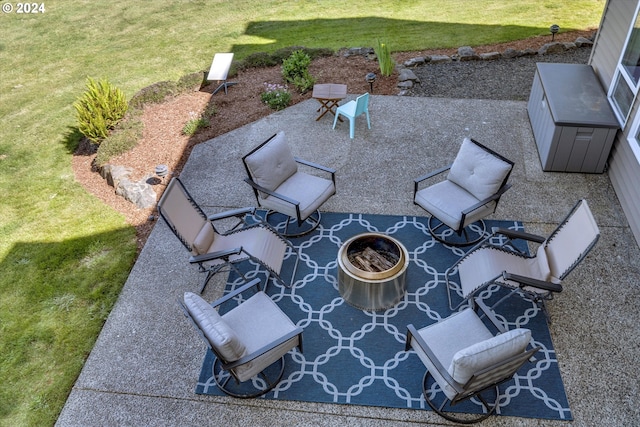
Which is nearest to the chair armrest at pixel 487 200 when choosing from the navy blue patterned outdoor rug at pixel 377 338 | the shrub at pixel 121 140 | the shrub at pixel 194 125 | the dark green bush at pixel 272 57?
the navy blue patterned outdoor rug at pixel 377 338

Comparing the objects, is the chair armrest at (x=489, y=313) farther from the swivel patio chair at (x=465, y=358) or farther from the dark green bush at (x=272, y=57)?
the dark green bush at (x=272, y=57)

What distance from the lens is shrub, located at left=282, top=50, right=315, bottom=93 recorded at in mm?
9711

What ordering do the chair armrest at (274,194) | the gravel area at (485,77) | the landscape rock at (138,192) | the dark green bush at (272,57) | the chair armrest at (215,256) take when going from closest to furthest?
the chair armrest at (215,256) < the chair armrest at (274,194) < the landscape rock at (138,192) < the gravel area at (485,77) < the dark green bush at (272,57)

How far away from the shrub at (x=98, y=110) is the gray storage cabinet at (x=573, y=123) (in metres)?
7.51

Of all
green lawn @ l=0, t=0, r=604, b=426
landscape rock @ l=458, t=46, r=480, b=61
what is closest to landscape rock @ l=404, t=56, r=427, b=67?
landscape rock @ l=458, t=46, r=480, b=61

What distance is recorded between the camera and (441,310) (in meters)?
5.33

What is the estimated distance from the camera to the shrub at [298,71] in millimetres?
9711

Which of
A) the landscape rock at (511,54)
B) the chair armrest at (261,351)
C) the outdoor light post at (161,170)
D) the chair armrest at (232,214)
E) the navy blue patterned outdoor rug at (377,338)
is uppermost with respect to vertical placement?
the chair armrest at (232,214)

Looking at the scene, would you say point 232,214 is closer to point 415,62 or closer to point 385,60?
point 385,60

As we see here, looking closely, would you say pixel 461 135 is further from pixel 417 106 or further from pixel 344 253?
pixel 344 253

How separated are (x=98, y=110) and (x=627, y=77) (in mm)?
8579

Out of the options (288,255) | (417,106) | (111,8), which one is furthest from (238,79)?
(111,8)

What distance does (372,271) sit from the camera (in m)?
5.25

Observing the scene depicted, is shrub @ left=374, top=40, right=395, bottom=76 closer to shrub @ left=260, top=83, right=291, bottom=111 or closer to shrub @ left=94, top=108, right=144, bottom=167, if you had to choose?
shrub @ left=260, top=83, right=291, bottom=111
